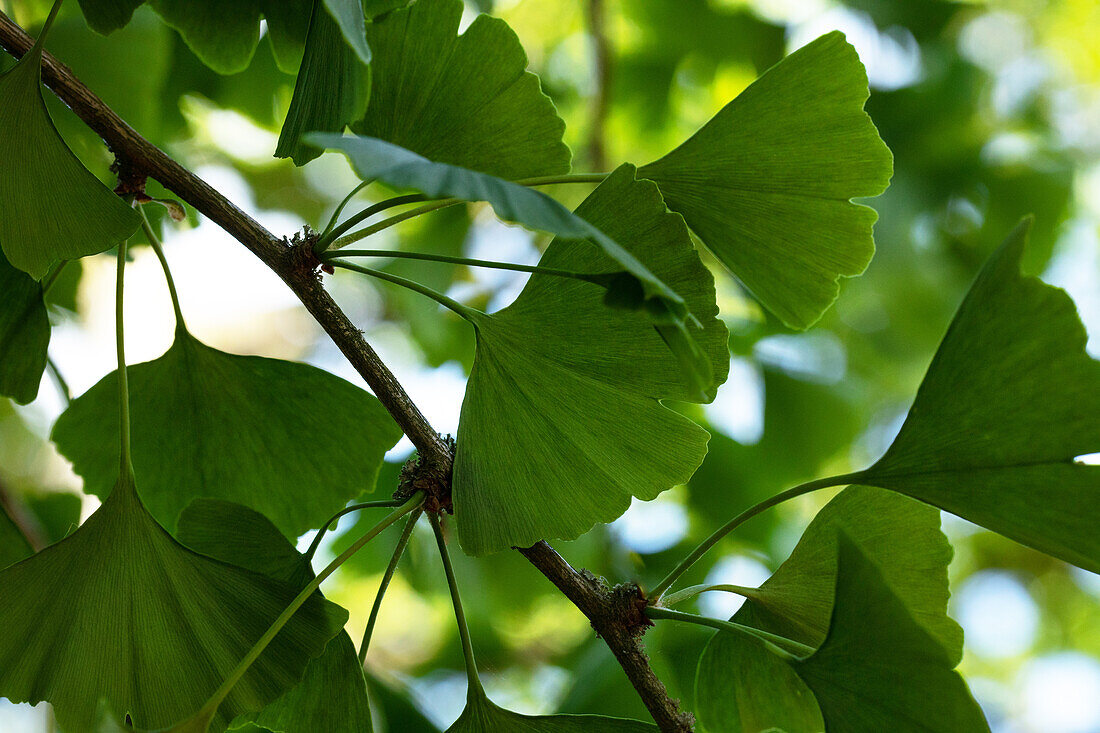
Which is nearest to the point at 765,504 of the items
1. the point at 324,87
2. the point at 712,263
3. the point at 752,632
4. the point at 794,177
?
the point at 752,632

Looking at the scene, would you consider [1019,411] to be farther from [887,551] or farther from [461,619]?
[461,619]

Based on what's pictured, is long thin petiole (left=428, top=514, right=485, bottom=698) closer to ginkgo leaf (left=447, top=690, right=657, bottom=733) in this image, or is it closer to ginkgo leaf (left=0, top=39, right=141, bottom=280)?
ginkgo leaf (left=447, top=690, right=657, bottom=733)

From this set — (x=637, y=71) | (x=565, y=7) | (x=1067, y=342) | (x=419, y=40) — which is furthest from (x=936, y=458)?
(x=565, y=7)

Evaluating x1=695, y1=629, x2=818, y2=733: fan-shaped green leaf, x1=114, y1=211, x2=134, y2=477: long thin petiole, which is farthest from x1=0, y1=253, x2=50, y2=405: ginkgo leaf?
x1=695, y1=629, x2=818, y2=733: fan-shaped green leaf

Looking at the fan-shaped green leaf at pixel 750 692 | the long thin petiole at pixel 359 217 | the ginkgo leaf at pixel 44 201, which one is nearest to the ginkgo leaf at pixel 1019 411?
the fan-shaped green leaf at pixel 750 692

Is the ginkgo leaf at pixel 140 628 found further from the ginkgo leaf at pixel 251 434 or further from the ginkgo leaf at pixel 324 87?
the ginkgo leaf at pixel 324 87

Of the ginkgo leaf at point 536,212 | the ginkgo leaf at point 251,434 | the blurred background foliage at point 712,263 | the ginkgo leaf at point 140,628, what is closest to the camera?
the ginkgo leaf at point 536,212
